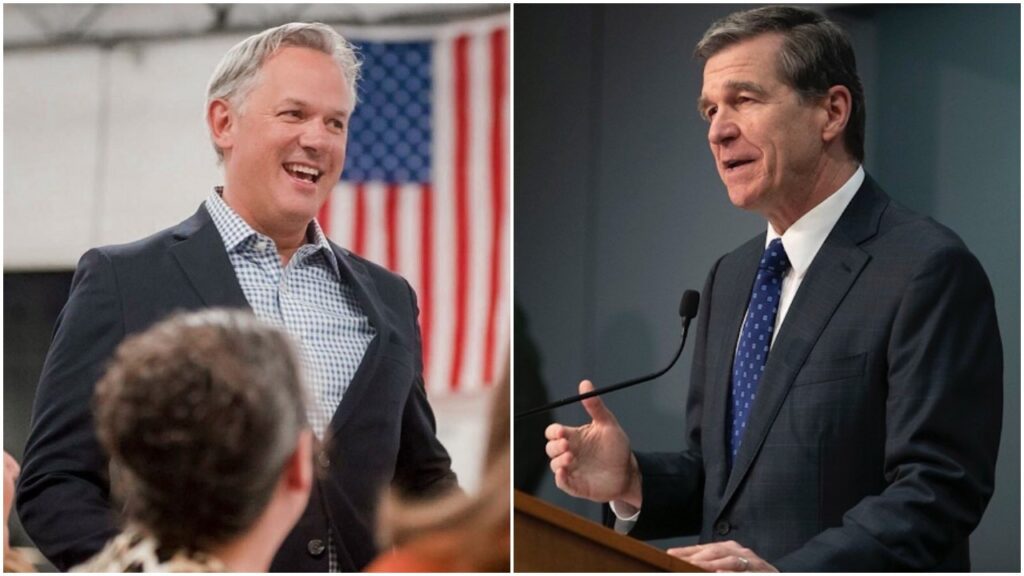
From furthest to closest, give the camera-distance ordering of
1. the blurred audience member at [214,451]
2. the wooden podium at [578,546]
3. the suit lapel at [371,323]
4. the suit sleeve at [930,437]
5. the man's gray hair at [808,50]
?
the man's gray hair at [808,50] < the suit lapel at [371,323] < the suit sleeve at [930,437] < the wooden podium at [578,546] < the blurred audience member at [214,451]

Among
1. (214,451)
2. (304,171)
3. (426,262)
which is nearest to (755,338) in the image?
(426,262)

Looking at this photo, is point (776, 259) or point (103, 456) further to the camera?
point (776, 259)

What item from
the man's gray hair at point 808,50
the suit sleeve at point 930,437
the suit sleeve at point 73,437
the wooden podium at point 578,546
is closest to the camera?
the wooden podium at point 578,546

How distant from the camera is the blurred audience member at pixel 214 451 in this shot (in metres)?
3.46

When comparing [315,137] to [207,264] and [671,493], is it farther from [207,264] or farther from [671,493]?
[671,493]

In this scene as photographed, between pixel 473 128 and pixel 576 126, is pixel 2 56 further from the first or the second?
pixel 576 126

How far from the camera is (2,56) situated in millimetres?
4449

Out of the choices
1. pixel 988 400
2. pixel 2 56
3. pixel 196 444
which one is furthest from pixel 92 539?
pixel 988 400

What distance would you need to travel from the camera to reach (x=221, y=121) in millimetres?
4375

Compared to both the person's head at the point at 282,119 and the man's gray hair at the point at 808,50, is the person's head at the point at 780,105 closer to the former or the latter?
the man's gray hair at the point at 808,50

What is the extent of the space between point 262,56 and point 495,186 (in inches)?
29.8

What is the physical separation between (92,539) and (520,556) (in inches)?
45.3

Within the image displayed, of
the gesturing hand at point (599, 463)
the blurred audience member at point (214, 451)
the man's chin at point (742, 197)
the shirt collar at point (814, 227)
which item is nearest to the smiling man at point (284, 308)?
the gesturing hand at point (599, 463)

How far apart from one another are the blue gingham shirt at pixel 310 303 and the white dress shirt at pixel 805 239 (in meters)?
0.85
